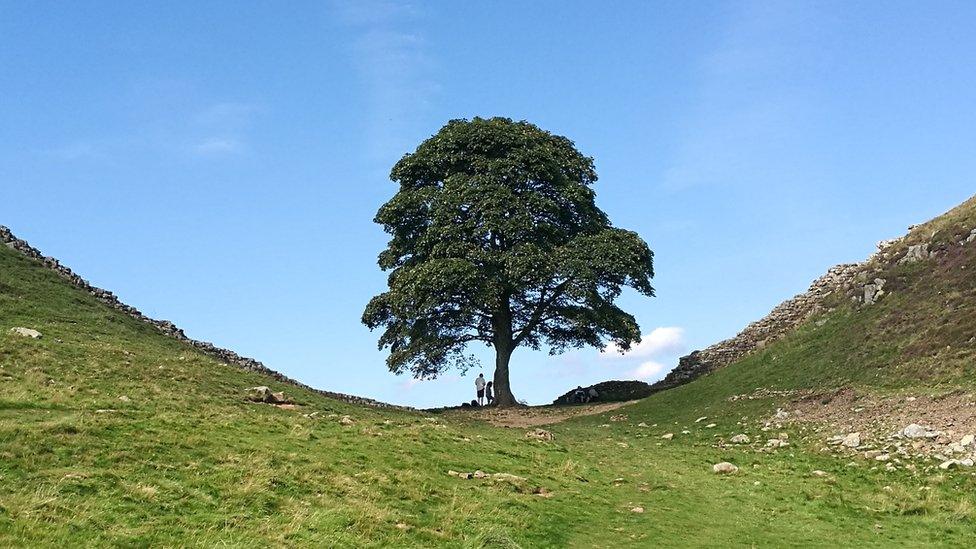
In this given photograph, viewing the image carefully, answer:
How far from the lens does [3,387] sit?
24391 mm

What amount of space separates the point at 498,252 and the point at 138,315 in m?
21.9

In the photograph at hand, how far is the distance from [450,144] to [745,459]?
3123 centimetres

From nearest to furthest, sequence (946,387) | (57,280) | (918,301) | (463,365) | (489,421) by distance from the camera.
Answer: (946,387) < (918,301) < (489,421) < (57,280) < (463,365)

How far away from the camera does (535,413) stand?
46.4m

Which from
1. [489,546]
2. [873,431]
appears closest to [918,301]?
[873,431]

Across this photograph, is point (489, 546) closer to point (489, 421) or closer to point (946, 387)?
point (946, 387)

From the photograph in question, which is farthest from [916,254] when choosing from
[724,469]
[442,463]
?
[442,463]

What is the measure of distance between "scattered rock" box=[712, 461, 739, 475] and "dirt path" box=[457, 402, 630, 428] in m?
15.4

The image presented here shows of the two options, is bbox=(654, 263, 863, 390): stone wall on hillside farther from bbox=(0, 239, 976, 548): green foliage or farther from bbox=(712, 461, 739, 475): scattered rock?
bbox=(712, 461, 739, 475): scattered rock

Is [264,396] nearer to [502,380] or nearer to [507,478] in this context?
[507,478]

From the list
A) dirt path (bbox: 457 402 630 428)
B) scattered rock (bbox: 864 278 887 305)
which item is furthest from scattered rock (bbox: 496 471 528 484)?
scattered rock (bbox: 864 278 887 305)

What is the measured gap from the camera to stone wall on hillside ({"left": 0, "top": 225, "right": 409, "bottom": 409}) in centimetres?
4650

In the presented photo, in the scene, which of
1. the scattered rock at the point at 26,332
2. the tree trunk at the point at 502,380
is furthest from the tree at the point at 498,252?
the scattered rock at the point at 26,332

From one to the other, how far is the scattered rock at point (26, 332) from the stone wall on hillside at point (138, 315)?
38.8ft
